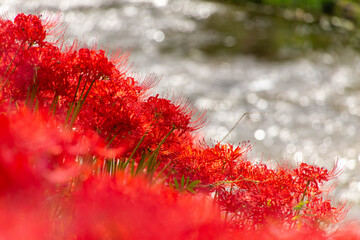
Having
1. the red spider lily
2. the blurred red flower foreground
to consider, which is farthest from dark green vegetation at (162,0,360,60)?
the red spider lily

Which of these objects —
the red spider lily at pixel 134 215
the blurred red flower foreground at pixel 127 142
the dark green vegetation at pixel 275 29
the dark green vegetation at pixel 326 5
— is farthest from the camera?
the dark green vegetation at pixel 326 5

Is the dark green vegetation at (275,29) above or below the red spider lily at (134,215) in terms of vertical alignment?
above

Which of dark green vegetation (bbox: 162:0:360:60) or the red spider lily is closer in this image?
the red spider lily

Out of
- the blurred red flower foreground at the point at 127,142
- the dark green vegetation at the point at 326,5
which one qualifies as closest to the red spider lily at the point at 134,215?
the blurred red flower foreground at the point at 127,142

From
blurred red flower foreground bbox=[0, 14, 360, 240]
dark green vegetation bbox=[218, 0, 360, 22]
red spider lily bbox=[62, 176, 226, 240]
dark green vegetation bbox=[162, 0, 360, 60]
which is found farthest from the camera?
dark green vegetation bbox=[218, 0, 360, 22]

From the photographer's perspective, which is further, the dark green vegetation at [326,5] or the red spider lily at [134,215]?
the dark green vegetation at [326,5]

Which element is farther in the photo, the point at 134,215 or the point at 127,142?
the point at 127,142

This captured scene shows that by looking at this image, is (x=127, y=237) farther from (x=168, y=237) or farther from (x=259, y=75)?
(x=259, y=75)

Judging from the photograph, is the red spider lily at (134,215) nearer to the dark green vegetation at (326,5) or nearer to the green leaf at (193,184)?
the green leaf at (193,184)

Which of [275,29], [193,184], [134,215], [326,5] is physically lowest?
[134,215]

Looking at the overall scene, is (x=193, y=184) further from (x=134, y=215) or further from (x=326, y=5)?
(x=326, y=5)

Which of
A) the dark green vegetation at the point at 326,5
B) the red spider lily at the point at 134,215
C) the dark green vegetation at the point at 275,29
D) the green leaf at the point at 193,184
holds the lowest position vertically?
the red spider lily at the point at 134,215

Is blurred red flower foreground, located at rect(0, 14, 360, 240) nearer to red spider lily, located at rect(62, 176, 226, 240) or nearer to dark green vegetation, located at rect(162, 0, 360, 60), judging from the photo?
red spider lily, located at rect(62, 176, 226, 240)

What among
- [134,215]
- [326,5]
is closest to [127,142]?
[134,215]
